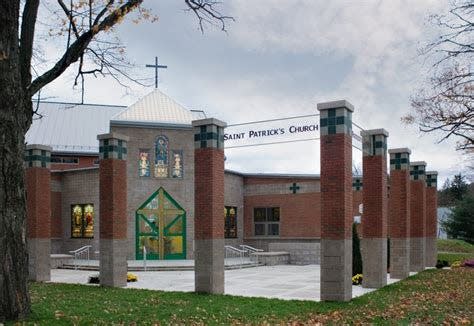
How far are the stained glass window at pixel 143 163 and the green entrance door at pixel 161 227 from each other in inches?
43.6

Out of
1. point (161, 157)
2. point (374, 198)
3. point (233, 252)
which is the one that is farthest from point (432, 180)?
point (161, 157)

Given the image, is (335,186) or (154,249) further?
(154,249)

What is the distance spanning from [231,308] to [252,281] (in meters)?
6.77

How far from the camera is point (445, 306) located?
12555 millimetres

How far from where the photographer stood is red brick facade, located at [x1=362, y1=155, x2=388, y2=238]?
56.5 ft

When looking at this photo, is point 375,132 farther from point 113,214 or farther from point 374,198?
point 113,214

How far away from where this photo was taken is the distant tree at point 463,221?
41134mm

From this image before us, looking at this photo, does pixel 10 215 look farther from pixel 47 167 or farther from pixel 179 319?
pixel 47 167

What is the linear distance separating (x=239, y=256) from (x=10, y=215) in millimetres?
20927

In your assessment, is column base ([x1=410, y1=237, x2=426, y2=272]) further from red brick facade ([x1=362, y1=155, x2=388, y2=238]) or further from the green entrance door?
the green entrance door

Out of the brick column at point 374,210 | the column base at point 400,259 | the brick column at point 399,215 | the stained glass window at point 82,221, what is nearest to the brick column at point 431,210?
the brick column at point 399,215

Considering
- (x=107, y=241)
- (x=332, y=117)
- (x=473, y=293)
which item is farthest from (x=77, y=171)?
(x=473, y=293)

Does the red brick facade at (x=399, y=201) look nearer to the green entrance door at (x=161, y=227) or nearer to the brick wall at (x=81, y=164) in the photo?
the green entrance door at (x=161, y=227)

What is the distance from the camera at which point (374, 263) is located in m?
16.9
